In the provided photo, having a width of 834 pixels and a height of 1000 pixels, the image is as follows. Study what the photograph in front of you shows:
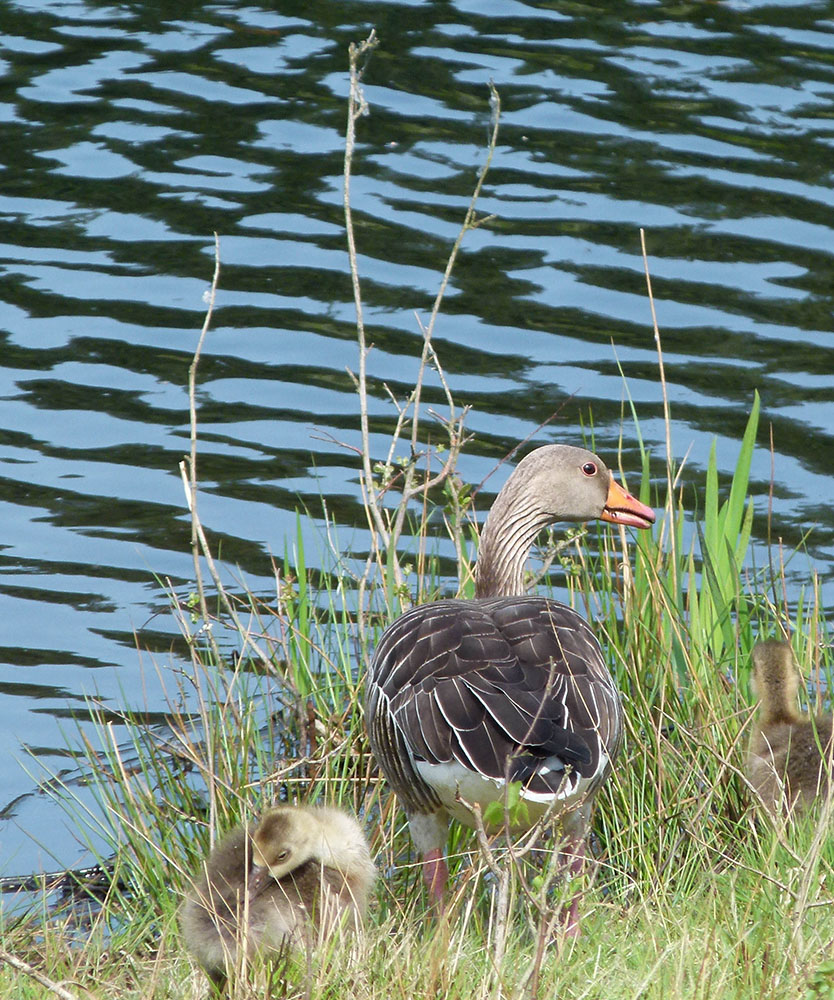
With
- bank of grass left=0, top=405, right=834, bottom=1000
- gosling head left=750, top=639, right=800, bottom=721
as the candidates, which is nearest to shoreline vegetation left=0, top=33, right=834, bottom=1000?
bank of grass left=0, top=405, right=834, bottom=1000

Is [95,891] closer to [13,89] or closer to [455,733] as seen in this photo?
[455,733]

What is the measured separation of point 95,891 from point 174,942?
1.37 meters

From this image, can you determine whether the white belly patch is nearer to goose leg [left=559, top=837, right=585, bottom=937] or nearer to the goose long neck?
goose leg [left=559, top=837, right=585, bottom=937]

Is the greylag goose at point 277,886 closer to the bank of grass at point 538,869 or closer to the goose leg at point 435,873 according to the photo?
the bank of grass at point 538,869

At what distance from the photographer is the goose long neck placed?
6.38 meters

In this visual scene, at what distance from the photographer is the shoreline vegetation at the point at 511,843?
12.7 ft

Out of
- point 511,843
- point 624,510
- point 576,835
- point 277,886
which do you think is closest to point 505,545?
point 624,510

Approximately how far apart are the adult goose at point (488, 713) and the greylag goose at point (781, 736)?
2.44 ft

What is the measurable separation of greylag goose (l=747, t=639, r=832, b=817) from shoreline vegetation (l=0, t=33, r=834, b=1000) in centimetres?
9

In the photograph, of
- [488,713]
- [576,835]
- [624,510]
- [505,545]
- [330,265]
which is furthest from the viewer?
[330,265]

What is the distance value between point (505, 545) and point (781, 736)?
1.36 metres

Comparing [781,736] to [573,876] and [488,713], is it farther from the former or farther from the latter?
[488,713]

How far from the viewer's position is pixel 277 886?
453 centimetres

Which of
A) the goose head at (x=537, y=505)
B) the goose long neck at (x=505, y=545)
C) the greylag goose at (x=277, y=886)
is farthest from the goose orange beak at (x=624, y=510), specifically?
the greylag goose at (x=277, y=886)
